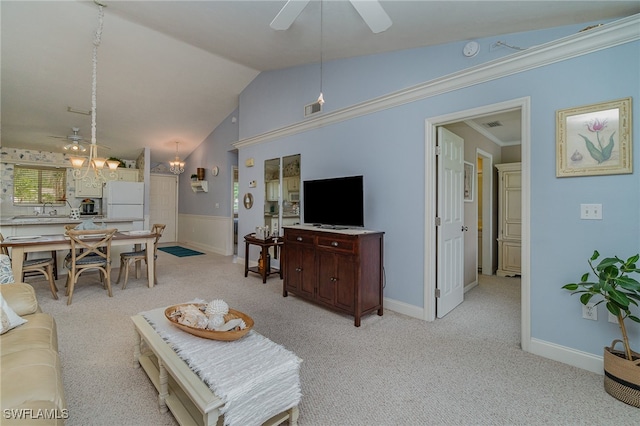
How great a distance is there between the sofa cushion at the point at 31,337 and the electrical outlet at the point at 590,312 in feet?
11.2

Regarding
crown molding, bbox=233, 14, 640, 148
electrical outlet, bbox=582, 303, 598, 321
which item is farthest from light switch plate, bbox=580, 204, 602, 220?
crown molding, bbox=233, 14, 640, 148

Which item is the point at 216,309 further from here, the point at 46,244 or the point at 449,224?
the point at 46,244

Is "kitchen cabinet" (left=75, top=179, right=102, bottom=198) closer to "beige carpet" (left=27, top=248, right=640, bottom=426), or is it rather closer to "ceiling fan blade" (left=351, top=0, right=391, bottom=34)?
"beige carpet" (left=27, top=248, right=640, bottom=426)

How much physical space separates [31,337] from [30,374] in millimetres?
449

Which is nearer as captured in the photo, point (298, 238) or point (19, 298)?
point (19, 298)

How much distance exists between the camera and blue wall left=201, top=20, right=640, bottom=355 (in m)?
2.00

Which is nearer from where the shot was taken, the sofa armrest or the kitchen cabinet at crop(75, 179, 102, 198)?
the sofa armrest

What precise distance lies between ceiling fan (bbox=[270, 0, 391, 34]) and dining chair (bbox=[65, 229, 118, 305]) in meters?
3.20

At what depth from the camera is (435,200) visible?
2.96m

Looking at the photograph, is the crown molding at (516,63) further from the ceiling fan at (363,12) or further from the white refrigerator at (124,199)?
the white refrigerator at (124,199)

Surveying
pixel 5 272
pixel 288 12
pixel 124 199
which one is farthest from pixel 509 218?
pixel 124 199

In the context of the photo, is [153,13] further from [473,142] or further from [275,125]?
[473,142]

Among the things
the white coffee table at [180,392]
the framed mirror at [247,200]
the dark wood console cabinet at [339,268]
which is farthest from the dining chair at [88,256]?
the dark wood console cabinet at [339,268]

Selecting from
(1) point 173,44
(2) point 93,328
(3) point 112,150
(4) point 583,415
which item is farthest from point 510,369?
(3) point 112,150
